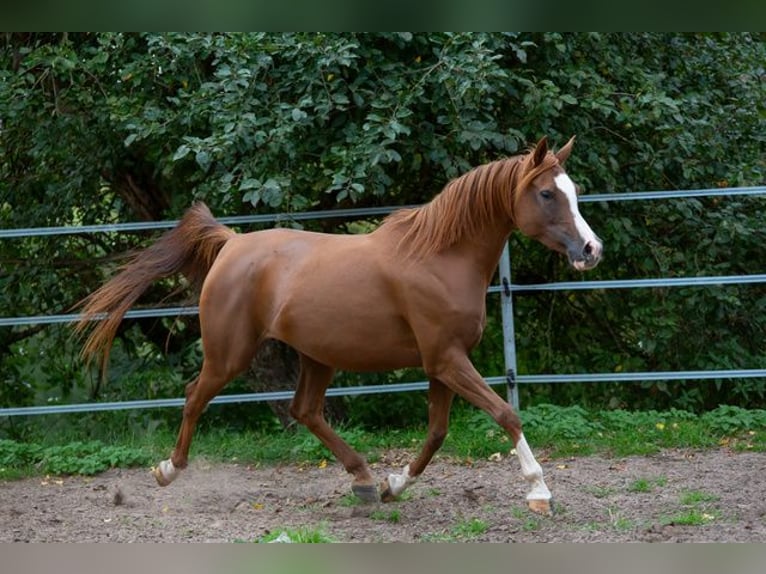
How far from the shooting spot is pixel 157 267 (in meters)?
6.30

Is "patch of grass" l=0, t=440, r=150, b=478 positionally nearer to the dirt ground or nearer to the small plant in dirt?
the dirt ground

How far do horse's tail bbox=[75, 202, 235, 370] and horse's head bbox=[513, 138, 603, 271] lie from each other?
1.92 meters

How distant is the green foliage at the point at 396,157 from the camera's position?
22.3 ft

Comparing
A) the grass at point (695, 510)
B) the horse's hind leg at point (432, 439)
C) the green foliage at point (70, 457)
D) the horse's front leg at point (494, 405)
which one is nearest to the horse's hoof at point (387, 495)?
the horse's hind leg at point (432, 439)

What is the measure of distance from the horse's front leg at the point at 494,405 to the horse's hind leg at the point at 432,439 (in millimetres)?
331

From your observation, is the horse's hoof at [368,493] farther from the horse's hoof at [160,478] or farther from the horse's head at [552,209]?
the horse's head at [552,209]

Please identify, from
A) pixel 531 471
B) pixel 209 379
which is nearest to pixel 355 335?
pixel 209 379

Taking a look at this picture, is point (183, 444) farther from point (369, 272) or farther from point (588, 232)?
point (588, 232)

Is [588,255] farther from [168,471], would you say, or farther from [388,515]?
[168,471]

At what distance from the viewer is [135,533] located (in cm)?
515

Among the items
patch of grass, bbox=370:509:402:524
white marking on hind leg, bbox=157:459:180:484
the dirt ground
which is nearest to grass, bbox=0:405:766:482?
the dirt ground

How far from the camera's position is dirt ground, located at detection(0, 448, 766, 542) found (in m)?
5.01

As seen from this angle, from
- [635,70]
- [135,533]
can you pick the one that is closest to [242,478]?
[135,533]
